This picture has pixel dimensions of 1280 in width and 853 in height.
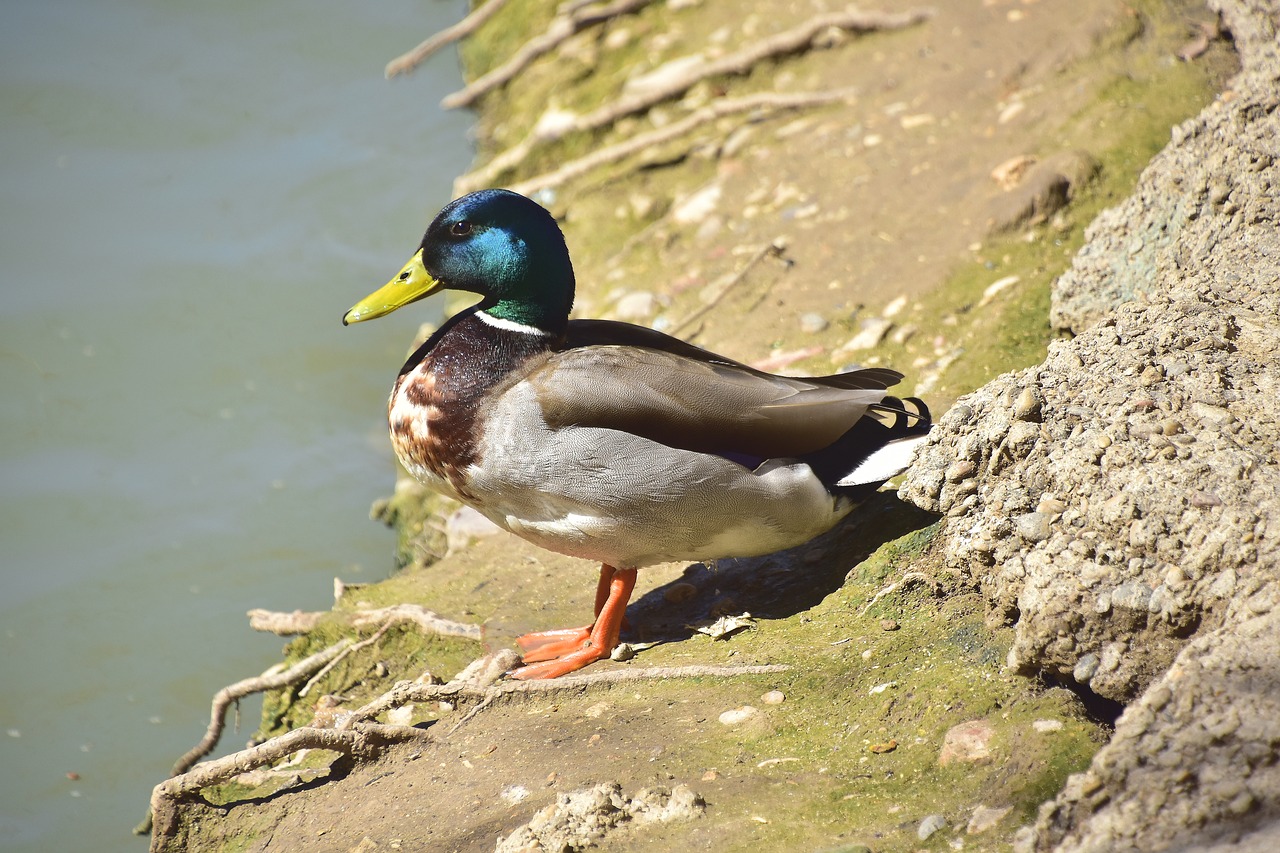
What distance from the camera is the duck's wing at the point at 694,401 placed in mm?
3340

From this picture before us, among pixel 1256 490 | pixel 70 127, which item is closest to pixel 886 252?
pixel 1256 490

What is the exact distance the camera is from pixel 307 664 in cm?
420

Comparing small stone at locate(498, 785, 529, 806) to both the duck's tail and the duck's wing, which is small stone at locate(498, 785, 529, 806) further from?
the duck's tail

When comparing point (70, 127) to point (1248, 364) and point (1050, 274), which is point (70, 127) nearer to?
point (1050, 274)

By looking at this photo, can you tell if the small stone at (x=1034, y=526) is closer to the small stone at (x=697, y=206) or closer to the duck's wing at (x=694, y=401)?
the duck's wing at (x=694, y=401)

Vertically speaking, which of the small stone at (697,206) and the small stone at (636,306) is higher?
the small stone at (697,206)

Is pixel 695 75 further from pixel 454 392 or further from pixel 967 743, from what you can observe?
pixel 967 743

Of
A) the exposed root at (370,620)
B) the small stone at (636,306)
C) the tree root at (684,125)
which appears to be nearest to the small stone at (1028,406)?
the exposed root at (370,620)

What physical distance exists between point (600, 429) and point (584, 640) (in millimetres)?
783

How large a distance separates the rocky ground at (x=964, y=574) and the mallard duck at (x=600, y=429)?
27 cm

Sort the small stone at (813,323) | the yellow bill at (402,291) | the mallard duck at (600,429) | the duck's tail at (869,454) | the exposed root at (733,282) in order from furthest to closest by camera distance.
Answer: the exposed root at (733,282) < the small stone at (813,323) < the yellow bill at (402,291) < the duck's tail at (869,454) < the mallard duck at (600,429)

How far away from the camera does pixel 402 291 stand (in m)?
3.79

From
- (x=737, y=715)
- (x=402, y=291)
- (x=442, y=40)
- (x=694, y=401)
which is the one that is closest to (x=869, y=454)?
(x=694, y=401)

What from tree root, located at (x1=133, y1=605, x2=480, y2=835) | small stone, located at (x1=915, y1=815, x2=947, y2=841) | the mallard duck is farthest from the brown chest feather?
small stone, located at (x1=915, y1=815, x2=947, y2=841)
